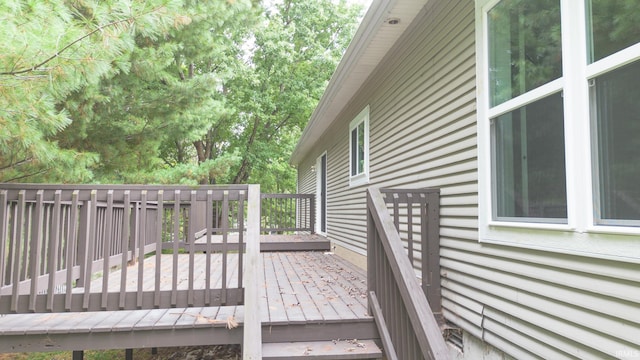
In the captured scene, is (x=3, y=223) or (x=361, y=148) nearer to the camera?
(x=3, y=223)

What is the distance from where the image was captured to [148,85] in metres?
7.37

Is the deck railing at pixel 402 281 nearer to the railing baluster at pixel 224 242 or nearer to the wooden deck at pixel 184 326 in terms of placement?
the wooden deck at pixel 184 326

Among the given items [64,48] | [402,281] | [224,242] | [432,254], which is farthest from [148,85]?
[402,281]

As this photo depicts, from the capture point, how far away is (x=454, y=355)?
10.3 ft

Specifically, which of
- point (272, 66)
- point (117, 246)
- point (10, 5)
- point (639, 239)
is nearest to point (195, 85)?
point (117, 246)

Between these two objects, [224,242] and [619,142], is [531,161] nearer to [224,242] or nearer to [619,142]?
[619,142]

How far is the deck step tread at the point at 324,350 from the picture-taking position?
8.99ft

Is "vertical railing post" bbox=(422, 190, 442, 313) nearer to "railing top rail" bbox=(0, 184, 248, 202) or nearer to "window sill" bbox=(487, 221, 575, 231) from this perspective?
"window sill" bbox=(487, 221, 575, 231)

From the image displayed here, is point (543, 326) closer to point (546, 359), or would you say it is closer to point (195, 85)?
point (546, 359)

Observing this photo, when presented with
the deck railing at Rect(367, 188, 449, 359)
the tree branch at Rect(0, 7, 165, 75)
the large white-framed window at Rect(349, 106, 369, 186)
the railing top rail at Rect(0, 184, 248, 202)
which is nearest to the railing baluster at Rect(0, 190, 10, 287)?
the railing top rail at Rect(0, 184, 248, 202)

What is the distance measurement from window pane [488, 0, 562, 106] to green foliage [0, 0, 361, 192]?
8.39 feet

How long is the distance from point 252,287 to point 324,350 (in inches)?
32.2

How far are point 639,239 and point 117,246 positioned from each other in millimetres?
5359

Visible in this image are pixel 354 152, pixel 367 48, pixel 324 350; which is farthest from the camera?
pixel 354 152
